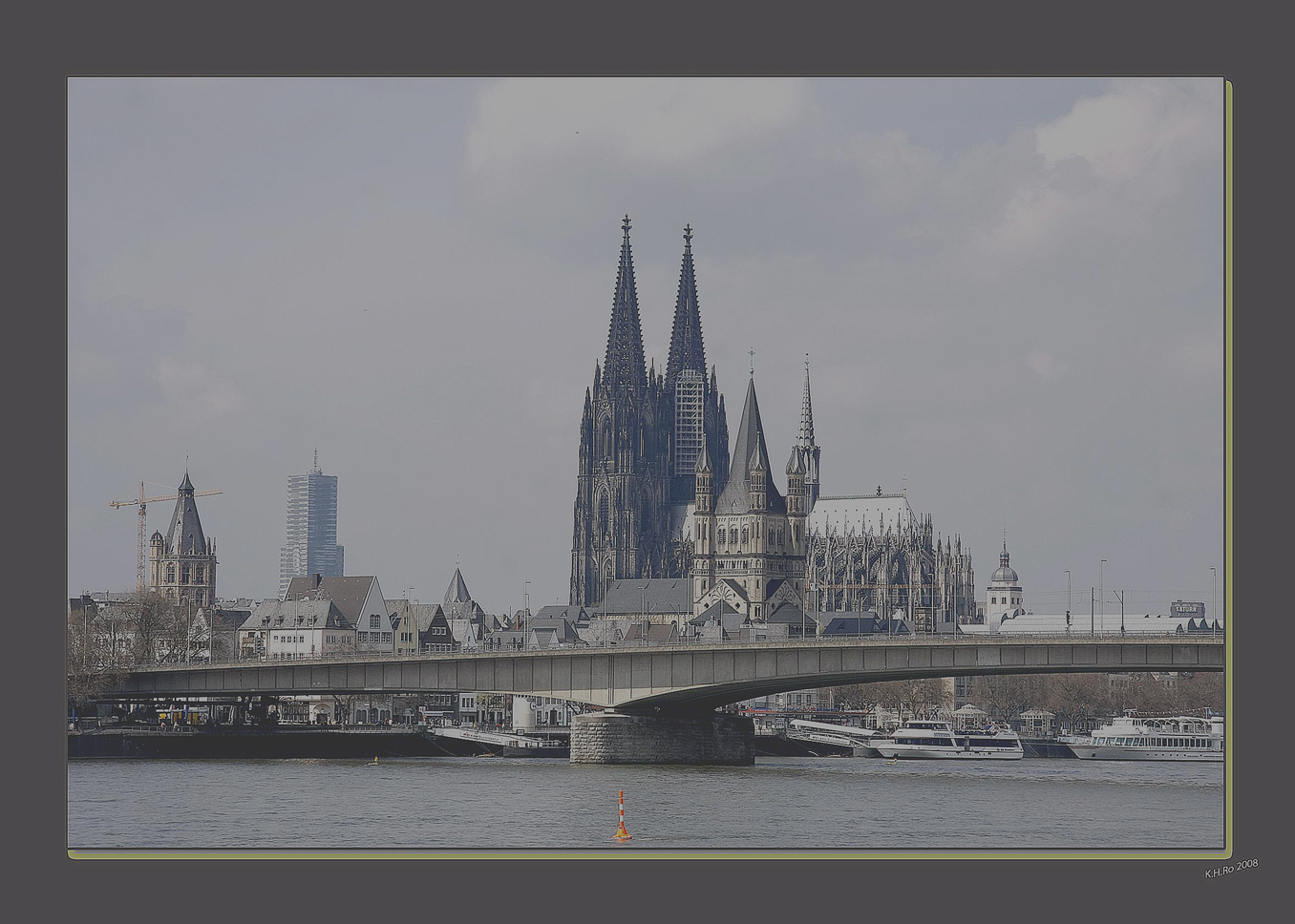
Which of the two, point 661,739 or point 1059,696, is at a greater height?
point 661,739

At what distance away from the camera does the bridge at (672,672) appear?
190ft

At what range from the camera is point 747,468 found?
505ft

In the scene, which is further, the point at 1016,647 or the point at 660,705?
the point at 660,705

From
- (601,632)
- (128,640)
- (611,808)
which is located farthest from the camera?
(601,632)

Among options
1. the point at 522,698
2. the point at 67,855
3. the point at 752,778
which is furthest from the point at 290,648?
the point at 67,855

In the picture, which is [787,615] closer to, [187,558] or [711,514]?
[711,514]

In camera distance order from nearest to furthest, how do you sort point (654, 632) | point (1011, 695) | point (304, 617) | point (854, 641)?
point (854, 641)
point (304, 617)
point (1011, 695)
point (654, 632)

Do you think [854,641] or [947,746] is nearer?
[854,641]

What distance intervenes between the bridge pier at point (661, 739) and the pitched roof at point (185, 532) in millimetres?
72093

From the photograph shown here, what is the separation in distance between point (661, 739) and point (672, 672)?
408 centimetres

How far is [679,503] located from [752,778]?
124 meters

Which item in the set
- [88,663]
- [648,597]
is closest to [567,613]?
[648,597]

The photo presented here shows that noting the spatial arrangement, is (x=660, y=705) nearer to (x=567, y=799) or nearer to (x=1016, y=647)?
(x=1016, y=647)

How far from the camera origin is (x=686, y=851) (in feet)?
87.3
